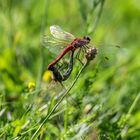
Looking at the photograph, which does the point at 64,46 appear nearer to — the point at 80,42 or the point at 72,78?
the point at 80,42

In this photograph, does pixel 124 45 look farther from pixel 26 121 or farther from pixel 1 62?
pixel 26 121

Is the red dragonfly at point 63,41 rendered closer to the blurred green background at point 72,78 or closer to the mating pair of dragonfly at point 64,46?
the mating pair of dragonfly at point 64,46

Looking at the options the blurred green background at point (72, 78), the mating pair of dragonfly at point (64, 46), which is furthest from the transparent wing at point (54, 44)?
the blurred green background at point (72, 78)

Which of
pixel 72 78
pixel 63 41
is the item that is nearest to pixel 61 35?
pixel 63 41

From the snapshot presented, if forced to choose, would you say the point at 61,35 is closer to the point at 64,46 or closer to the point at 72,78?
the point at 64,46

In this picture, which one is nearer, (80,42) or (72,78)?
(80,42)

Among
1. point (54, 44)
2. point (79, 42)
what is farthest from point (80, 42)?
point (54, 44)

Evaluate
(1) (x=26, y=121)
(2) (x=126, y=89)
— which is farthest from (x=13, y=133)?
(2) (x=126, y=89)
